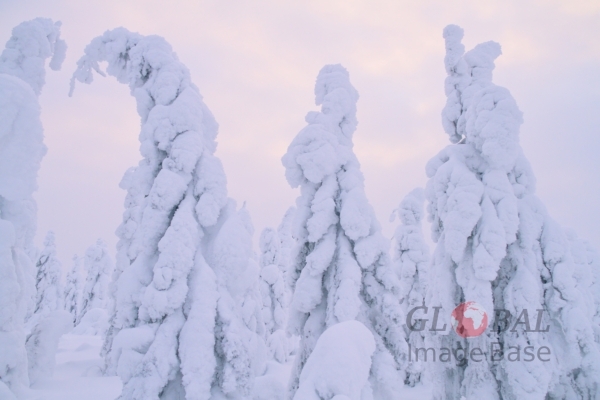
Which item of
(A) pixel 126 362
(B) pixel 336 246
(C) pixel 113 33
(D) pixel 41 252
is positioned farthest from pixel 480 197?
(D) pixel 41 252

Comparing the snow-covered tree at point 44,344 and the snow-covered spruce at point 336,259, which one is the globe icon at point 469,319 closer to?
the snow-covered spruce at point 336,259

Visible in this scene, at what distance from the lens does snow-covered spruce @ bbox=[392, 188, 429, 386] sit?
2064 cm

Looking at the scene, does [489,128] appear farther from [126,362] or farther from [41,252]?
[41,252]

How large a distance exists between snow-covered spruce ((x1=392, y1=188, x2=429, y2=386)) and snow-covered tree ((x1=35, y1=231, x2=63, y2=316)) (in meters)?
34.2

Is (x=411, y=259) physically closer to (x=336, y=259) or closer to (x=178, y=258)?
(x=336, y=259)

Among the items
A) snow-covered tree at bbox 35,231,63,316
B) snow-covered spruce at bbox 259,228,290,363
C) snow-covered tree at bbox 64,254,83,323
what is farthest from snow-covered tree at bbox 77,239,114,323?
snow-covered spruce at bbox 259,228,290,363

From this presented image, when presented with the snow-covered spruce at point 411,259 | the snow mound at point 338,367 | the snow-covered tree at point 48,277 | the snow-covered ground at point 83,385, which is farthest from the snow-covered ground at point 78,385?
the snow-covered tree at point 48,277

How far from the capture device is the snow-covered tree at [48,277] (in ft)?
119

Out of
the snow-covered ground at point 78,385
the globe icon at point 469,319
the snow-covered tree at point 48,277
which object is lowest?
the snow-covered ground at point 78,385

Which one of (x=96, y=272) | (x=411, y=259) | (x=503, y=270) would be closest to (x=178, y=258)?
(x=503, y=270)

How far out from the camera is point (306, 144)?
37.1 feet

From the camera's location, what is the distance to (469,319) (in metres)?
10.7

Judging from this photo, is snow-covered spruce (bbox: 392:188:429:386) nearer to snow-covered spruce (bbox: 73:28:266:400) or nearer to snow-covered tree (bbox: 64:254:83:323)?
snow-covered spruce (bbox: 73:28:266:400)

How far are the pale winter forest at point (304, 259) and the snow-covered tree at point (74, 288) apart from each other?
36.7 meters
